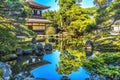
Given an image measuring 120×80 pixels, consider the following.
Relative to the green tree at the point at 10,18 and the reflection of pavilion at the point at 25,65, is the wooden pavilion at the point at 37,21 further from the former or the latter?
the green tree at the point at 10,18

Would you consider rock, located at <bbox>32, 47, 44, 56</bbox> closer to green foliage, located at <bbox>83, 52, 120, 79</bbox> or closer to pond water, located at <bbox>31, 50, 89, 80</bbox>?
pond water, located at <bbox>31, 50, 89, 80</bbox>

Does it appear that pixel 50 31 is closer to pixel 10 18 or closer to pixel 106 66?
pixel 10 18

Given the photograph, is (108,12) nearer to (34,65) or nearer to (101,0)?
(34,65)

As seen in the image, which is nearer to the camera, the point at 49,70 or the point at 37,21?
the point at 49,70

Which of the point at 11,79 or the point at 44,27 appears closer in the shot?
the point at 11,79

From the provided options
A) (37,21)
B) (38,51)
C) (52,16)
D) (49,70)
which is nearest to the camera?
(49,70)

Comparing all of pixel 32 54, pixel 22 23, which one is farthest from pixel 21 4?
pixel 32 54

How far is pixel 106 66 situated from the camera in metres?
9.70

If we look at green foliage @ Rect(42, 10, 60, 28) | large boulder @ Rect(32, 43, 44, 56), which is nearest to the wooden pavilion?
green foliage @ Rect(42, 10, 60, 28)

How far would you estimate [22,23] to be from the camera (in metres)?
15.4

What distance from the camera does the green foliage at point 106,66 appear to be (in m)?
8.98

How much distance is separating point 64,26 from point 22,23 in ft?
94.4

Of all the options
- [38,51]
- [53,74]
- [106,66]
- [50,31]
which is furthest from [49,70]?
[50,31]

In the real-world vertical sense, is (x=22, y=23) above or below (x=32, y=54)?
above
